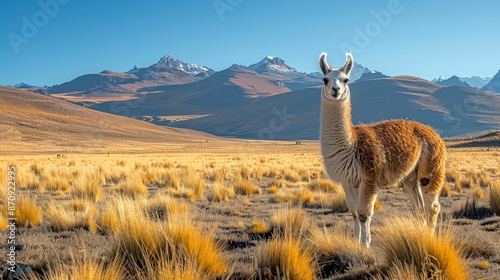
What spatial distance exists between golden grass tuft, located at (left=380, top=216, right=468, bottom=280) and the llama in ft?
2.34

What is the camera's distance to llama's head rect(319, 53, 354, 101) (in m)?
4.75

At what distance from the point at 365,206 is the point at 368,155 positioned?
575 millimetres

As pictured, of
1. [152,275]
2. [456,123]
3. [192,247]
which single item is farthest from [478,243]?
[456,123]

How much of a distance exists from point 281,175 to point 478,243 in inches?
476

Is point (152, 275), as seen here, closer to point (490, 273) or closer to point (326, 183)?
point (490, 273)

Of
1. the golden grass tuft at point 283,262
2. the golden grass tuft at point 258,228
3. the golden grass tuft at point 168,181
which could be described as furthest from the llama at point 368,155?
the golden grass tuft at point 168,181

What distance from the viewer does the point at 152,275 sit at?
312cm

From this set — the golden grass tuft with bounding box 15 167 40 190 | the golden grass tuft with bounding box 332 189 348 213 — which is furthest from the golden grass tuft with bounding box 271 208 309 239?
the golden grass tuft with bounding box 15 167 40 190

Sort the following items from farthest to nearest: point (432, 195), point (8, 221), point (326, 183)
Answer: point (326, 183) → point (8, 221) → point (432, 195)

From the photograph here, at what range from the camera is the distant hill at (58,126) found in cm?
8062

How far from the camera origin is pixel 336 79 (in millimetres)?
4770

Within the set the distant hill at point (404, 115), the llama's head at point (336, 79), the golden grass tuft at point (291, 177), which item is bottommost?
the golden grass tuft at point (291, 177)

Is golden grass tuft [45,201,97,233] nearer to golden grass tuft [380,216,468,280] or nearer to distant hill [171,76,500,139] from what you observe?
golden grass tuft [380,216,468,280]

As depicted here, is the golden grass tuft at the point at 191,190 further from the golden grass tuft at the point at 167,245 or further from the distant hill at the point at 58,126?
the distant hill at the point at 58,126
